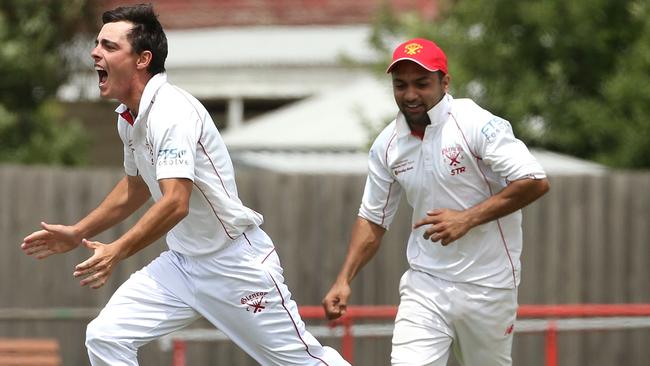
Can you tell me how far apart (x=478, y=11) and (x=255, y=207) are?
4374 millimetres

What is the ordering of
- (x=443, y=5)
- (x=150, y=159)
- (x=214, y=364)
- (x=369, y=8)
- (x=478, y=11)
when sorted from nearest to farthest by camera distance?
(x=150, y=159)
(x=214, y=364)
(x=478, y=11)
(x=443, y=5)
(x=369, y=8)

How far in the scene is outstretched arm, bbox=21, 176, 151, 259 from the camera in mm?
7273

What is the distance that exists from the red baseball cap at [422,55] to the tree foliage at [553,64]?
852cm

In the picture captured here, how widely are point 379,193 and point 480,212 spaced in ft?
2.51

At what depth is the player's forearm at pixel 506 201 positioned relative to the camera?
7.41 m

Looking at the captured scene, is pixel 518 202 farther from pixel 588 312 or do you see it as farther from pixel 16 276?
pixel 16 276

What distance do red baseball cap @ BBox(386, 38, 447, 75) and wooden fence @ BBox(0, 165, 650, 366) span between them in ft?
20.1

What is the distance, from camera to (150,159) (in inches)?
281

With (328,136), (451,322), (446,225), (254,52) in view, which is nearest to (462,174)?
(446,225)

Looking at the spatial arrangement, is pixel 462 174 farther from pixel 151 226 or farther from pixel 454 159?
pixel 151 226

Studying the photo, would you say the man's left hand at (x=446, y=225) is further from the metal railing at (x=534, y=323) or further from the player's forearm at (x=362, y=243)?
the metal railing at (x=534, y=323)

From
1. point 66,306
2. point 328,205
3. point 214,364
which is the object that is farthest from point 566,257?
point 66,306

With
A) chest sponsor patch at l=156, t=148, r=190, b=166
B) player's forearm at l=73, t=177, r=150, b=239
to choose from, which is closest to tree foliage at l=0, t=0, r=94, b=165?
player's forearm at l=73, t=177, r=150, b=239

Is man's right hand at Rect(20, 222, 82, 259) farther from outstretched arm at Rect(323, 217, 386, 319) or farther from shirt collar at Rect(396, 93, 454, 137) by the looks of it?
shirt collar at Rect(396, 93, 454, 137)
